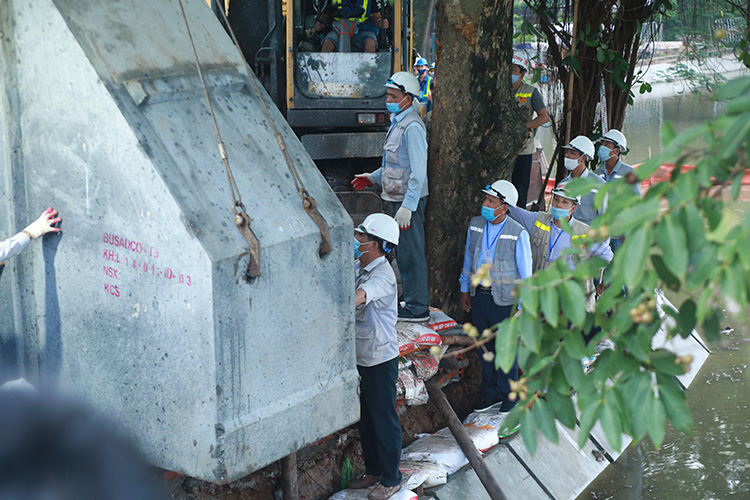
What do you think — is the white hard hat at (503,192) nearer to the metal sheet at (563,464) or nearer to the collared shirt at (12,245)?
the metal sheet at (563,464)

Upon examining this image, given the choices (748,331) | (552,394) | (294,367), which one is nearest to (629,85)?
(748,331)

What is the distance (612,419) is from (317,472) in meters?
3.60

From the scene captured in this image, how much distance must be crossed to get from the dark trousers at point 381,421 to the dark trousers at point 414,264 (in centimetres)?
126

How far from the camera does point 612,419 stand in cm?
204

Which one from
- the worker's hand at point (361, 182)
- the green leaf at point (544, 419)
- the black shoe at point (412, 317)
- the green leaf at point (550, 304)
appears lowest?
the black shoe at point (412, 317)

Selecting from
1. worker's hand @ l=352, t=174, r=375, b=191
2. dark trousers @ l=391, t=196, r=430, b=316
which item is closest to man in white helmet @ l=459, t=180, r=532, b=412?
dark trousers @ l=391, t=196, r=430, b=316

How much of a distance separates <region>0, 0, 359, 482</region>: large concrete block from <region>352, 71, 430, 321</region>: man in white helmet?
5.55 feet

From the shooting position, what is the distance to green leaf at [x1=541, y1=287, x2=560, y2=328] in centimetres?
201

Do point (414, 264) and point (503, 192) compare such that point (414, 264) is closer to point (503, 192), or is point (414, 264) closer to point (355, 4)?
point (503, 192)

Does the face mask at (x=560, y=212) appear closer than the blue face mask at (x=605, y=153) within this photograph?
Yes

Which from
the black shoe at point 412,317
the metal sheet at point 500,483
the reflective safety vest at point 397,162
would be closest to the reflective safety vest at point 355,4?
the reflective safety vest at point 397,162

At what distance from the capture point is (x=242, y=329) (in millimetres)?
3711

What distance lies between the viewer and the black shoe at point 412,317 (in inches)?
242

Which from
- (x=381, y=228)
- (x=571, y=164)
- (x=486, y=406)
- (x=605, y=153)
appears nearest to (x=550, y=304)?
(x=381, y=228)
